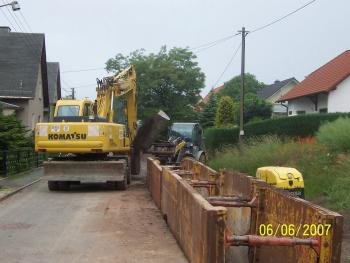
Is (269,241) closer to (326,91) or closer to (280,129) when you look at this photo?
(280,129)

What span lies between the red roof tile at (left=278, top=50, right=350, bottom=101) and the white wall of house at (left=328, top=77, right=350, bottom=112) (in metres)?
0.45

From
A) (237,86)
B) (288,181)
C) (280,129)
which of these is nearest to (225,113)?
(280,129)

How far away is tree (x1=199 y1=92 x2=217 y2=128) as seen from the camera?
53.7 m

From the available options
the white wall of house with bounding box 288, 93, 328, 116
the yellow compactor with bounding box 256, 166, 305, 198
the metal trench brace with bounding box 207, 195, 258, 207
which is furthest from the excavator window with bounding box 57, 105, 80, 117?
the white wall of house with bounding box 288, 93, 328, 116

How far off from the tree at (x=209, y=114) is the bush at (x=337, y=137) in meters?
35.6

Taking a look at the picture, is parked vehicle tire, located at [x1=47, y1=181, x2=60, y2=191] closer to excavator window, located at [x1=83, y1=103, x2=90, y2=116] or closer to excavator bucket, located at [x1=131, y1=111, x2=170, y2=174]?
excavator window, located at [x1=83, y1=103, x2=90, y2=116]

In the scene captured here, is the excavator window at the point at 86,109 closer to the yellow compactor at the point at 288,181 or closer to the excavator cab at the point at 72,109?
the excavator cab at the point at 72,109

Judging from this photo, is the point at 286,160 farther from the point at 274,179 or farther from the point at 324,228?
the point at 324,228

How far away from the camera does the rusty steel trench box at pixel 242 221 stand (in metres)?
5.63

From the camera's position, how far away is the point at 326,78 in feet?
113

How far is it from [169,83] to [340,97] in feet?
60.1

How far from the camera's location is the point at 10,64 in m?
35.6
